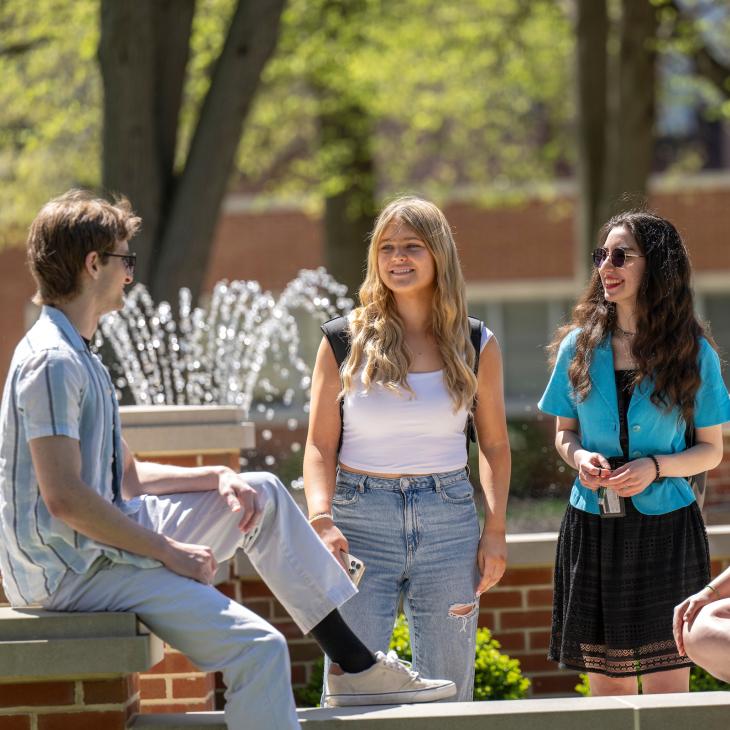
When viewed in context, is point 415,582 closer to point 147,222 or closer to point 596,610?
point 596,610

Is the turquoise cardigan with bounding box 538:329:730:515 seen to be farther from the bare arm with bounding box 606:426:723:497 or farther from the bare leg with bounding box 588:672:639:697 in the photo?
the bare leg with bounding box 588:672:639:697

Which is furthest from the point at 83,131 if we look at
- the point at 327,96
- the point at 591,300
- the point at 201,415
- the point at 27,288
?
the point at 591,300

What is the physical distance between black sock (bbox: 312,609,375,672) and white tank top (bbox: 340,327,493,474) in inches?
21.3

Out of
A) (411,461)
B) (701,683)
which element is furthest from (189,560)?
(701,683)

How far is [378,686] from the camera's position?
150 inches

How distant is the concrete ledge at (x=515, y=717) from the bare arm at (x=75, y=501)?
58 centimetres

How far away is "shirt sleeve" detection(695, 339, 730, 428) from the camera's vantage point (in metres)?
4.34

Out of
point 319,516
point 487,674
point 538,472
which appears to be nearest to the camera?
point 319,516

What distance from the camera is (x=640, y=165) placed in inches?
551

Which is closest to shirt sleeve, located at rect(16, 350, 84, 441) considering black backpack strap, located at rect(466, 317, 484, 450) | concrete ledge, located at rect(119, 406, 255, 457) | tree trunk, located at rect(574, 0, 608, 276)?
black backpack strap, located at rect(466, 317, 484, 450)

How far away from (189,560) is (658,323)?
175 centimetres

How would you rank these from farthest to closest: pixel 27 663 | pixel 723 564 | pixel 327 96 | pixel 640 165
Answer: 1. pixel 327 96
2. pixel 640 165
3. pixel 723 564
4. pixel 27 663

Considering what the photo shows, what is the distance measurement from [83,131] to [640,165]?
319 inches

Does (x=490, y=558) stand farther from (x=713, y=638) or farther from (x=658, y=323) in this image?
(x=658, y=323)
